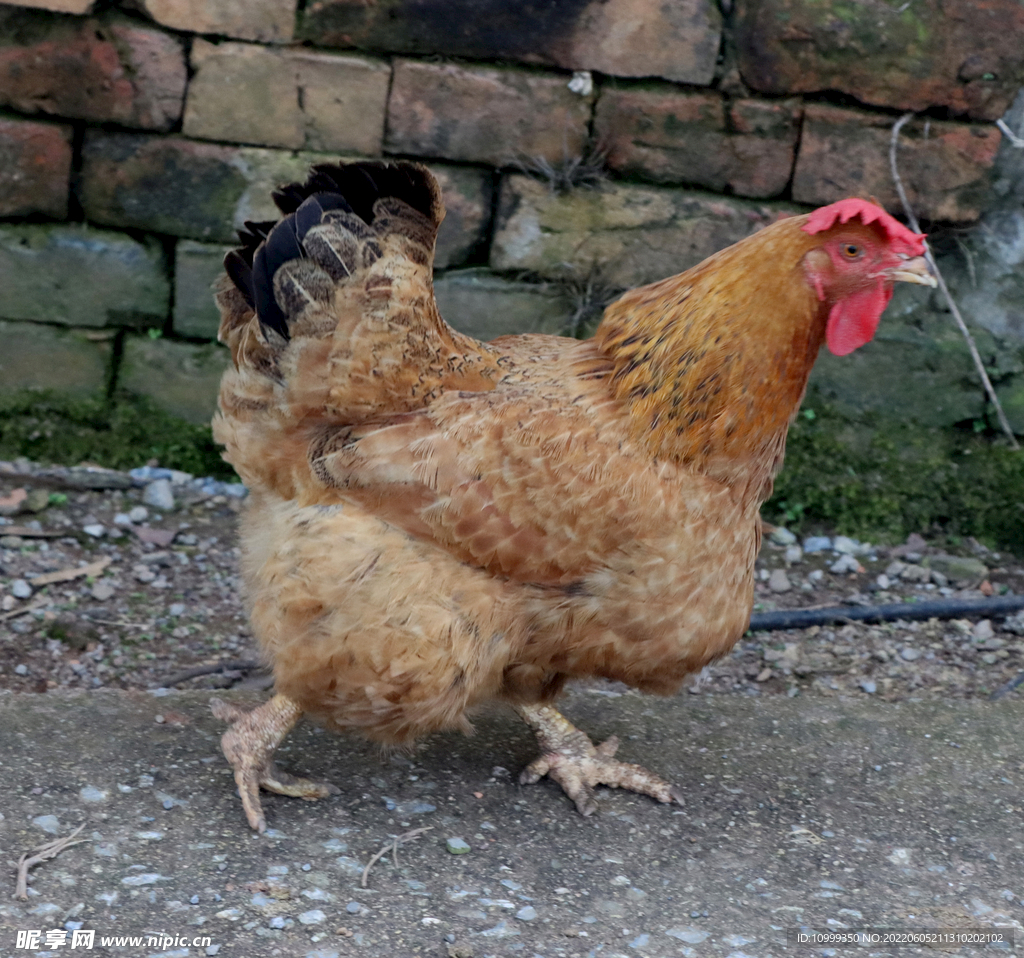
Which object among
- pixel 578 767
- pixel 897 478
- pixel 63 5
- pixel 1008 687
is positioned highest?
pixel 63 5

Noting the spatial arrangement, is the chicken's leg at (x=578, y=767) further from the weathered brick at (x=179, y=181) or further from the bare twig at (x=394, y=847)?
the weathered brick at (x=179, y=181)

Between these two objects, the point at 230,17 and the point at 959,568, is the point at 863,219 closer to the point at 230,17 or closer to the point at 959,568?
the point at 959,568

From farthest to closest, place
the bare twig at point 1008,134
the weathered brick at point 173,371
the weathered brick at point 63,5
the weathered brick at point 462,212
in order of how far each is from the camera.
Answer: the weathered brick at point 173,371
the weathered brick at point 462,212
the bare twig at point 1008,134
the weathered brick at point 63,5

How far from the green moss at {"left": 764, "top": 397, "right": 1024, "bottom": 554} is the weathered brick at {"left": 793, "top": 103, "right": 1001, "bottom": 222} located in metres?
0.87

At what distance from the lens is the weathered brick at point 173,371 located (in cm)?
445

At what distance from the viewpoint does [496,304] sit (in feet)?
14.4

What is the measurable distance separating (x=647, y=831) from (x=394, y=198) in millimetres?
1745

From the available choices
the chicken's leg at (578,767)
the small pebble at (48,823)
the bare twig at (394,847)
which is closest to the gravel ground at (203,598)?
the chicken's leg at (578,767)

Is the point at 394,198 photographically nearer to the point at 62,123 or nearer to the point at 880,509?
the point at 62,123

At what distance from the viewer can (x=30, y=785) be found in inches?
105

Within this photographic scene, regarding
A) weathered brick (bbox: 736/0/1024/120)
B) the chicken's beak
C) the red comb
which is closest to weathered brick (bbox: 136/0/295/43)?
weathered brick (bbox: 736/0/1024/120)

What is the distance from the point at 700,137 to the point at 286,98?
1.59 metres

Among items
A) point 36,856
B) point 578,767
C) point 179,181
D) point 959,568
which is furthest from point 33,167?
point 959,568

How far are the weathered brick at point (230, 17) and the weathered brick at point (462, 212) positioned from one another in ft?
2.48
